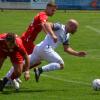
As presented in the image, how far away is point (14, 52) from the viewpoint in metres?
13.7


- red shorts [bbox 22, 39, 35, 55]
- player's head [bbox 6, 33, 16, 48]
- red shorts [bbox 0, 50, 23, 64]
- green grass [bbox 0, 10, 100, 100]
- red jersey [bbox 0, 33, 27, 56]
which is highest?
player's head [bbox 6, 33, 16, 48]

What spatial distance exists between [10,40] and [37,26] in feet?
6.60

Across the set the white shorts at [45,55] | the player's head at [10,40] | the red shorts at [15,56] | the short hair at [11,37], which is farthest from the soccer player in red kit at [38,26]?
the short hair at [11,37]

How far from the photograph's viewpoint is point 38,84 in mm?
15172

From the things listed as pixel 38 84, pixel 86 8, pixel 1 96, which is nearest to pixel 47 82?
pixel 38 84

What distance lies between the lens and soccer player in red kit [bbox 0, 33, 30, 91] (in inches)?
516

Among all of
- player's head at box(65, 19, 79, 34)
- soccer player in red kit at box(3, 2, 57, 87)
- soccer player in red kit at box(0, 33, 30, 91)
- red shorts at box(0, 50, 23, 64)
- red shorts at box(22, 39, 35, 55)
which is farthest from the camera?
red shorts at box(22, 39, 35, 55)

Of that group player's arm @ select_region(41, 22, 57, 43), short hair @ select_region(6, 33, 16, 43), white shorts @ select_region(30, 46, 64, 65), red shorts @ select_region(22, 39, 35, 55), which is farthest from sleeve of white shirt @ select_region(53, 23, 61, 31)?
short hair @ select_region(6, 33, 16, 43)

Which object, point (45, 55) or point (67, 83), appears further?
point (67, 83)

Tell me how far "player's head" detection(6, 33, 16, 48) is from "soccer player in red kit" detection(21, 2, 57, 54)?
3.94 ft

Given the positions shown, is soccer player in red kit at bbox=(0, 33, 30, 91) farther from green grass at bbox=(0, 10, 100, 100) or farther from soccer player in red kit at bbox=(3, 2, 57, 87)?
green grass at bbox=(0, 10, 100, 100)

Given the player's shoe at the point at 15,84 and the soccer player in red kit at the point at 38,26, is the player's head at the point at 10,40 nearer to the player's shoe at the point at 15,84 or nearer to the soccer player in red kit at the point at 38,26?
the soccer player in red kit at the point at 38,26

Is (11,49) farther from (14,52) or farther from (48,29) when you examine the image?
(48,29)

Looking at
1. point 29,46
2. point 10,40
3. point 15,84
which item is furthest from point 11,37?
point 29,46
